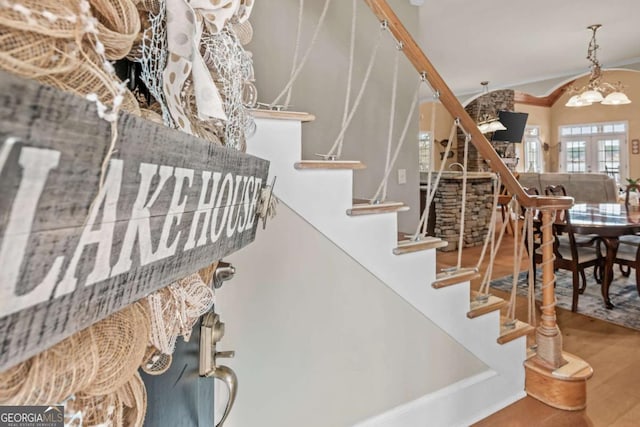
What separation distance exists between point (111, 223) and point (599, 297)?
168 inches

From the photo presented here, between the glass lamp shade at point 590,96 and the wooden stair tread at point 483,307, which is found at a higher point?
the glass lamp shade at point 590,96

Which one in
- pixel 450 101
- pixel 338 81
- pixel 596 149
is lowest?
pixel 450 101

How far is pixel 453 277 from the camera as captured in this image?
1.73 meters

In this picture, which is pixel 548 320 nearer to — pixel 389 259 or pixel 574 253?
pixel 389 259

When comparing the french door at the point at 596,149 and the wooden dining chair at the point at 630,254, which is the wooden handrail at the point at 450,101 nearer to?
the wooden dining chair at the point at 630,254

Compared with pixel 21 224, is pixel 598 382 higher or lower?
lower

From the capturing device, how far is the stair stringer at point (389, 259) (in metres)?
1.33

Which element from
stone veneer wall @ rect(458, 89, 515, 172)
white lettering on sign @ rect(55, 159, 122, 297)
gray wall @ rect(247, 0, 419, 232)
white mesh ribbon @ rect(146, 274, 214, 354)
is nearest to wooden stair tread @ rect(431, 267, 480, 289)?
gray wall @ rect(247, 0, 419, 232)

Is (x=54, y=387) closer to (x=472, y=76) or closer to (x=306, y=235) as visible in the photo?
(x=306, y=235)

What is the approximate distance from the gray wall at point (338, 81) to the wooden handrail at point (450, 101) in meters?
0.86

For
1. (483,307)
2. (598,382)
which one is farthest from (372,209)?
(598,382)

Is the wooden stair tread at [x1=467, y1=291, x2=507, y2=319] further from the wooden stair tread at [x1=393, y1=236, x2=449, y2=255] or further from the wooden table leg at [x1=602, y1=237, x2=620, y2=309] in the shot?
the wooden table leg at [x1=602, y1=237, x2=620, y2=309]

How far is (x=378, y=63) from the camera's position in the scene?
102 inches

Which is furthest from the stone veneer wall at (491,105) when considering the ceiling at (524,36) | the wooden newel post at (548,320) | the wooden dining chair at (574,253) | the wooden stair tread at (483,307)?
the wooden stair tread at (483,307)
